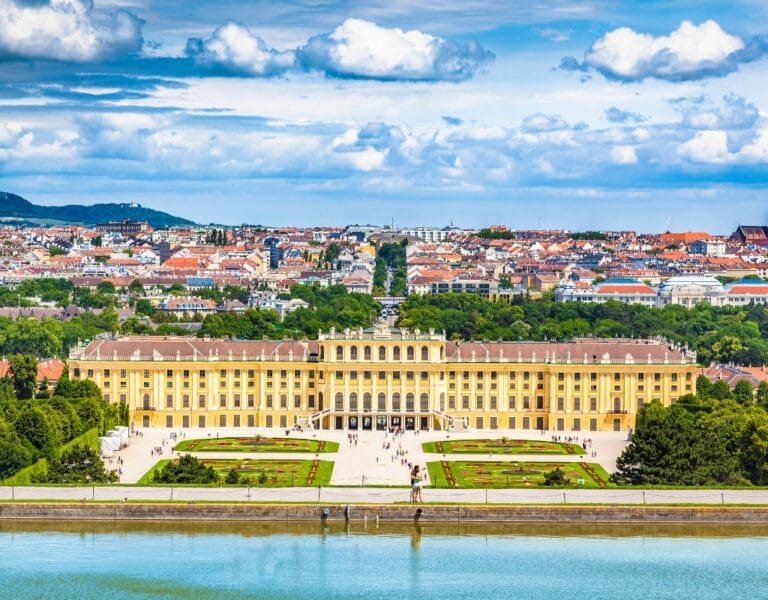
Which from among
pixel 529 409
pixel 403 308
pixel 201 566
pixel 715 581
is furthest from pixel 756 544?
pixel 403 308

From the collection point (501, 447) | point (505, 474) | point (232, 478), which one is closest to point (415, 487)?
point (232, 478)

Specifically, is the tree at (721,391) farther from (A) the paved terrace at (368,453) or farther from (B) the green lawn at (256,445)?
(B) the green lawn at (256,445)

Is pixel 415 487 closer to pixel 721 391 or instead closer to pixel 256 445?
pixel 256 445

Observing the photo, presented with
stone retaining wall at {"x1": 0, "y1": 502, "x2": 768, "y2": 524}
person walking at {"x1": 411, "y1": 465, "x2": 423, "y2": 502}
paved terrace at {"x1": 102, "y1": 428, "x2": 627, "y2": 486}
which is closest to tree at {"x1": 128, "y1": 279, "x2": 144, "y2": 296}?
paved terrace at {"x1": 102, "y1": 428, "x2": 627, "y2": 486}

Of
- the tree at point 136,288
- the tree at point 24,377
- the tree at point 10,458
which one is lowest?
the tree at point 10,458

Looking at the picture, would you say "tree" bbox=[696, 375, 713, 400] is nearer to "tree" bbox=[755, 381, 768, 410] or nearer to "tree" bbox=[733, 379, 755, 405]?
"tree" bbox=[733, 379, 755, 405]

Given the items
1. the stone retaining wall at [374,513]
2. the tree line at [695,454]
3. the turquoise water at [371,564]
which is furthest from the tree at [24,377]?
the tree line at [695,454]
